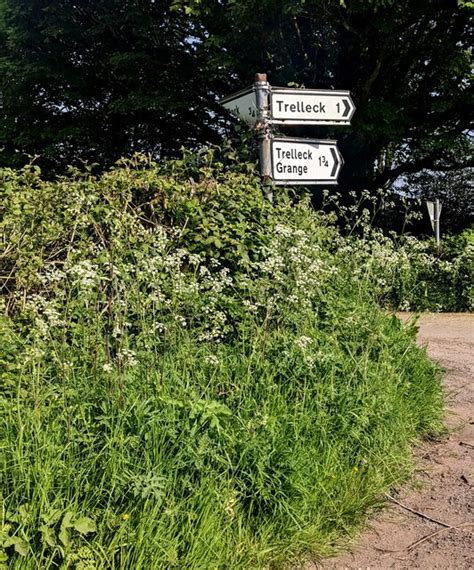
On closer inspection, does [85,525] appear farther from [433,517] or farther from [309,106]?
[309,106]

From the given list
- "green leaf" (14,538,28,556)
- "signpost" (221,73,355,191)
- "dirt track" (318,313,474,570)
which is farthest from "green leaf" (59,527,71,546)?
"signpost" (221,73,355,191)

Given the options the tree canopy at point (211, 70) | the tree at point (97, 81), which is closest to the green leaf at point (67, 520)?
the tree canopy at point (211, 70)

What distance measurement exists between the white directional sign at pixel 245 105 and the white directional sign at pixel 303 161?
250 millimetres

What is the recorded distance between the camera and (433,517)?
287 centimetres

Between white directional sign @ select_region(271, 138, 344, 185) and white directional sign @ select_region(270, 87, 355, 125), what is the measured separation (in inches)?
6.6

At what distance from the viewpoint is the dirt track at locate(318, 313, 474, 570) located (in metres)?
2.51

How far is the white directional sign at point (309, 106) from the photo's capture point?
4.42 metres

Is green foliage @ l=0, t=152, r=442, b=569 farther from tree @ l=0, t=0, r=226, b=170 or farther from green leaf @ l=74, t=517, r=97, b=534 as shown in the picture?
tree @ l=0, t=0, r=226, b=170

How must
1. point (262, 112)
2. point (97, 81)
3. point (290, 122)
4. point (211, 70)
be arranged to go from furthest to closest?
1. point (97, 81)
2. point (211, 70)
3. point (290, 122)
4. point (262, 112)

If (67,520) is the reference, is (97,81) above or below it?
above

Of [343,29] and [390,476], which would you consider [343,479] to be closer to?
[390,476]

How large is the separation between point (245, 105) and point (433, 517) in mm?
3097

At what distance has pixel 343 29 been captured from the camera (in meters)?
13.0

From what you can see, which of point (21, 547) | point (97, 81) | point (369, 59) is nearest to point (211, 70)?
point (369, 59)
